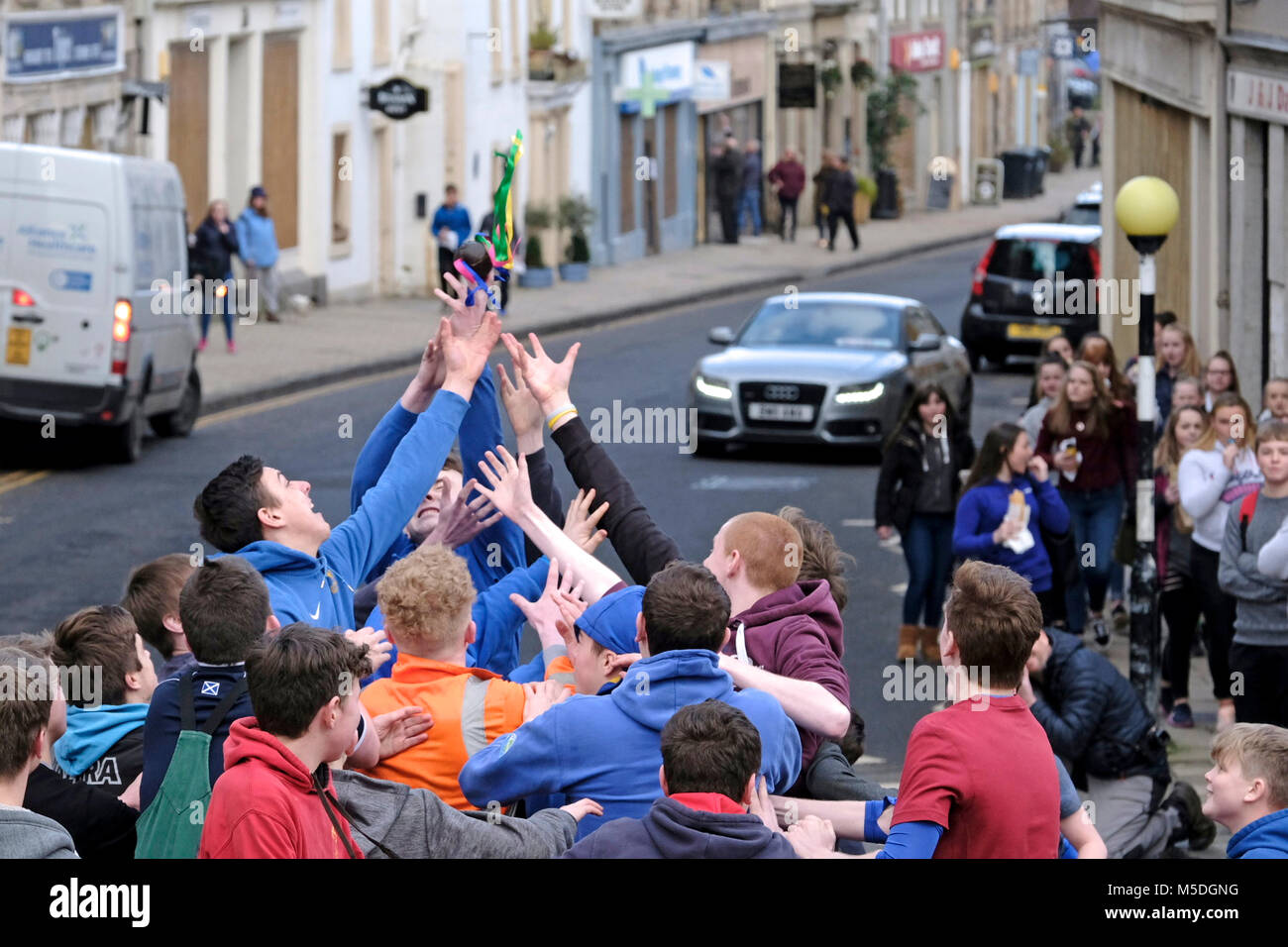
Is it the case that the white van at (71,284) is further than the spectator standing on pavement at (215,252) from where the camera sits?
No

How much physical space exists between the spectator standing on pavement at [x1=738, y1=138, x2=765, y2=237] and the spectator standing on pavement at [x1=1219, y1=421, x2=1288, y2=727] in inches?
1583

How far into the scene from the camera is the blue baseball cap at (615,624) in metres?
5.39

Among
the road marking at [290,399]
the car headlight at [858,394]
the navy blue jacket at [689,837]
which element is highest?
the navy blue jacket at [689,837]

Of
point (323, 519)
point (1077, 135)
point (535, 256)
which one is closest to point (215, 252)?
point (535, 256)

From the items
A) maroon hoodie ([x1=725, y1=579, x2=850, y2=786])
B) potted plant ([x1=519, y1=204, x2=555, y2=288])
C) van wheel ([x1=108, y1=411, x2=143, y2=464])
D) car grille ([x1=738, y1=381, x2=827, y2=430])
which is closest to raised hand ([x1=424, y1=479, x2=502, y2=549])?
maroon hoodie ([x1=725, y1=579, x2=850, y2=786])

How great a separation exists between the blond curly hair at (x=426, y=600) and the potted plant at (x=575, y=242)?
34901 millimetres

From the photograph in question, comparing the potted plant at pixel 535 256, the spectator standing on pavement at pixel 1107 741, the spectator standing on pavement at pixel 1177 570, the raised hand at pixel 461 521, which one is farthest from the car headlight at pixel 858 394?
the potted plant at pixel 535 256

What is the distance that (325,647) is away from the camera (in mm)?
4645

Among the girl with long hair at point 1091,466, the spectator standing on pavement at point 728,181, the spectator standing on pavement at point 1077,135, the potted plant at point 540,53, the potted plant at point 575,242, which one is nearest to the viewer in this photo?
the girl with long hair at point 1091,466

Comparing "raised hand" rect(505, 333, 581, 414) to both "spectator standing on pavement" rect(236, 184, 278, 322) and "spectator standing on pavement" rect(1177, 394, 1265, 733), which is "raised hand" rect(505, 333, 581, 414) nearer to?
"spectator standing on pavement" rect(1177, 394, 1265, 733)

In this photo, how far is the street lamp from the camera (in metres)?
11.3

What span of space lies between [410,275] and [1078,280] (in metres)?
12.9

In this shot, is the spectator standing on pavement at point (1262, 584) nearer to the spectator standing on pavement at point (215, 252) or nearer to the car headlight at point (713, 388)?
the car headlight at point (713, 388)
